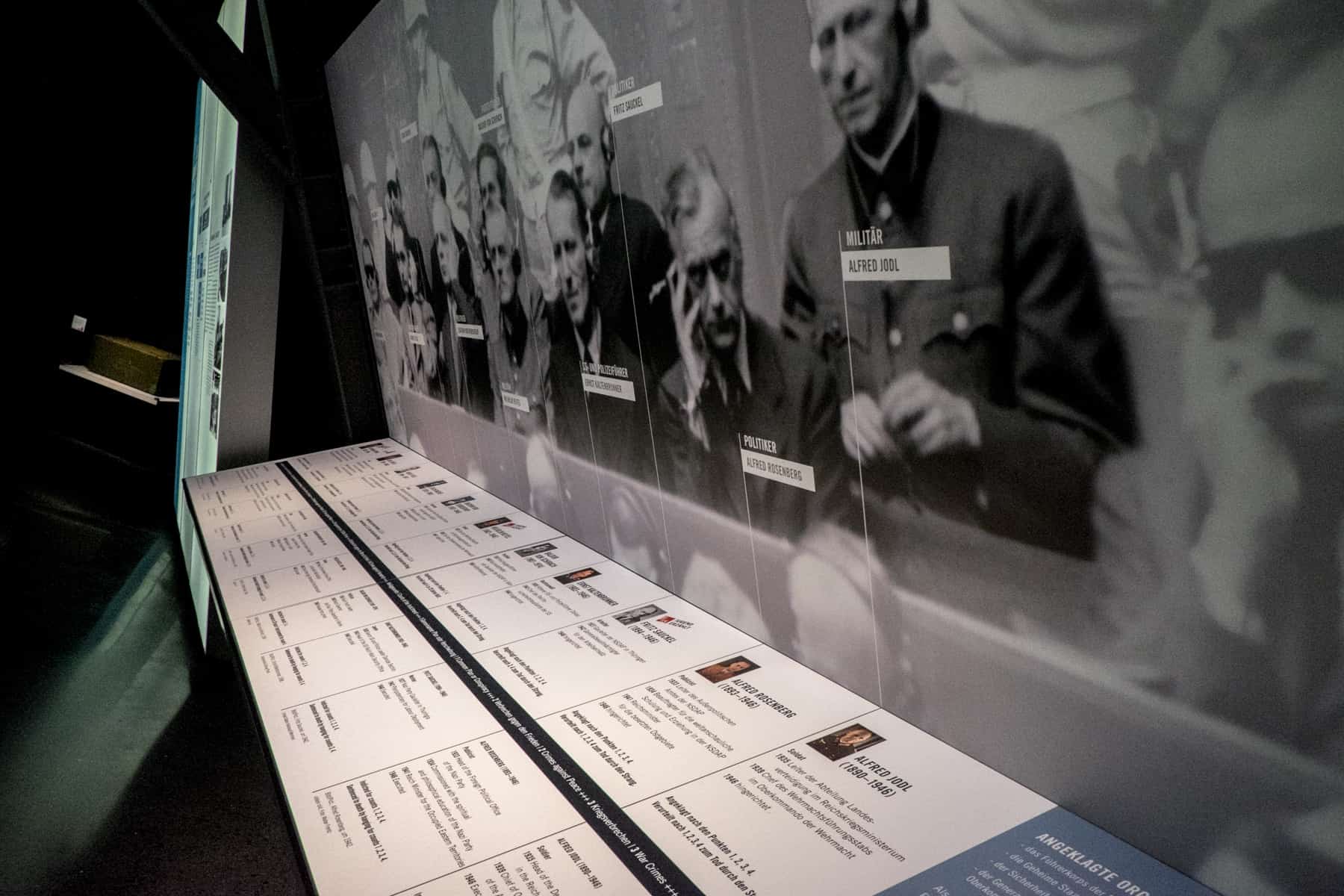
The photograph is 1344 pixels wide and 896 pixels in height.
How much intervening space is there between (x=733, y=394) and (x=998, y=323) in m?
0.63

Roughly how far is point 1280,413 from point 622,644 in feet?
3.85

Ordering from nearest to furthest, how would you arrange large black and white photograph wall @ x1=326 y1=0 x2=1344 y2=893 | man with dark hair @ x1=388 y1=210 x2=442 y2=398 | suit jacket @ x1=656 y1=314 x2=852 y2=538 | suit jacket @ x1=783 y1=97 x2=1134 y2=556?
large black and white photograph wall @ x1=326 y1=0 x2=1344 y2=893 < suit jacket @ x1=783 y1=97 x2=1134 y2=556 < suit jacket @ x1=656 y1=314 x2=852 y2=538 < man with dark hair @ x1=388 y1=210 x2=442 y2=398

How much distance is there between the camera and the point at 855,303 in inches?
51.5

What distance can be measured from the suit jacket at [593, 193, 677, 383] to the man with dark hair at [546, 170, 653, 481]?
0.05 m

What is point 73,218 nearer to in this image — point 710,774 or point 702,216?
point 702,216

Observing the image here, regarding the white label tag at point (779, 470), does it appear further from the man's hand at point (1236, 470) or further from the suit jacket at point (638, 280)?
the man's hand at point (1236, 470)

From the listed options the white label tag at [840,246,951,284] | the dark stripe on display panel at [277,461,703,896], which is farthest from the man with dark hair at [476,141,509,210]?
the white label tag at [840,246,951,284]

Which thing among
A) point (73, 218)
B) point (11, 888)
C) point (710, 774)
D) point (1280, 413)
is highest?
point (73, 218)

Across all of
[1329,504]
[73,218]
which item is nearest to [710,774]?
[1329,504]

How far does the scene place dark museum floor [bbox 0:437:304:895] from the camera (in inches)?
95.7

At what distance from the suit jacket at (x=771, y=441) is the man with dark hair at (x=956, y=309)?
0.06 metres

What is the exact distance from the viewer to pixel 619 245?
6.29 ft

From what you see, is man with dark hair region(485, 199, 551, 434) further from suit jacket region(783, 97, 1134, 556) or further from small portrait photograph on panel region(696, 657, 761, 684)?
suit jacket region(783, 97, 1134, 556)

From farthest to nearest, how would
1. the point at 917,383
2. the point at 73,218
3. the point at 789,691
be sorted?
1. the point at 73,218
2. the point at 789,691
3. the point at 917,383
